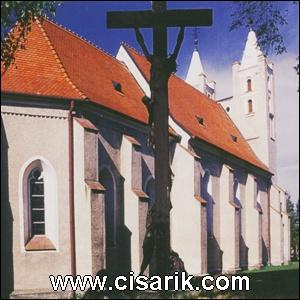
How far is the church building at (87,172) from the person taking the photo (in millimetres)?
14539

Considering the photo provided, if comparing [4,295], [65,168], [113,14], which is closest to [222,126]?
[65,168]

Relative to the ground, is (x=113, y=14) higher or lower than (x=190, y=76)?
lower

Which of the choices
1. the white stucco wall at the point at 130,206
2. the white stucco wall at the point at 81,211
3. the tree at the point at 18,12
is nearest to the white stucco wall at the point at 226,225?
the white stucco wall at the point at 130,206

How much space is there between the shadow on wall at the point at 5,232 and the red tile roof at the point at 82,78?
6.68 ft

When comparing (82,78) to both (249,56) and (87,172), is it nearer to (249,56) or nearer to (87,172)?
(87,172)

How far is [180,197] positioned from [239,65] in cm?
1638

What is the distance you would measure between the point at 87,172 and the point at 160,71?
7712 millimetres

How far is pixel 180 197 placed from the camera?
20.6 m

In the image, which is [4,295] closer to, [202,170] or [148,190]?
[148,190]

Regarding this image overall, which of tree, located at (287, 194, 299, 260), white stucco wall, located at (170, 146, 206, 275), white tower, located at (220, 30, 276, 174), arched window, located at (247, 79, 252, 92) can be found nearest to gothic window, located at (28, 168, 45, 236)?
white stucco wall, located at (170, 146, 206, 275)

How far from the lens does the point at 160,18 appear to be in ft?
25.8

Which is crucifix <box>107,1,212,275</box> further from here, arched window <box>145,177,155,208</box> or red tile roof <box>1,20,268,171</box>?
arched window <box>145,177,155,208</box>

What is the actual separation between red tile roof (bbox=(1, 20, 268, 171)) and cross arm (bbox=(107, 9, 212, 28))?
7.56 metres

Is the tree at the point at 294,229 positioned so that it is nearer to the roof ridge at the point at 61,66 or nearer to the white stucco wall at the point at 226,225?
the white stucco wall at the point at 226,225
